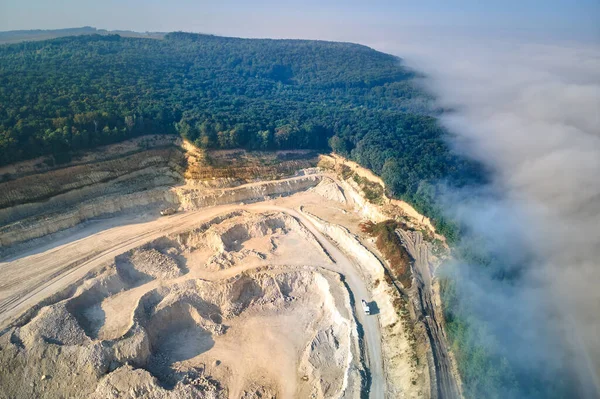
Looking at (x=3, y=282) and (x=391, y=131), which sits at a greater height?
(x=391, y=131)

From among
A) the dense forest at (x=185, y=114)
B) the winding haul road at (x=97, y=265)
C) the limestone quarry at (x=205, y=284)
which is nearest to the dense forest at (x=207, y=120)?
the dense forest at (x=185, y=114)

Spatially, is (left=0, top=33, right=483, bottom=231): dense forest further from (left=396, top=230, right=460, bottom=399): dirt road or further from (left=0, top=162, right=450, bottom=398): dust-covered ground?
(left=0, top=162, right=450, bottom=398): dust-covered ground

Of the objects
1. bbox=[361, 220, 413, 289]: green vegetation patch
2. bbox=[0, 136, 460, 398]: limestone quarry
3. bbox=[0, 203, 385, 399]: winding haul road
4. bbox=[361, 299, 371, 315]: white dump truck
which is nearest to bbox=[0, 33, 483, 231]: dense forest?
bbox=[0, 136, 460, 398]: limestone quarry

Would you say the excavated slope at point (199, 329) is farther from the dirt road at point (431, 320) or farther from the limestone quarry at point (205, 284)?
the dirt road at point (431, 320)

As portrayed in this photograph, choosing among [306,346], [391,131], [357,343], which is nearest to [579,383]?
[357,343]

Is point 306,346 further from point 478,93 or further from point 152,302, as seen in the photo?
point 478,93

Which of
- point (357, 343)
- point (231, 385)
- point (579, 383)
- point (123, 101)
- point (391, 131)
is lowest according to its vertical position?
point (231, 385)

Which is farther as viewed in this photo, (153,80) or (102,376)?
(153,80)
